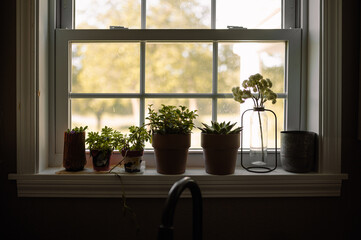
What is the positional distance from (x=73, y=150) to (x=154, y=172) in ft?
1.26

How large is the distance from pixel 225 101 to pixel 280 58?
36 cm

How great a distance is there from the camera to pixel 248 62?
145cm

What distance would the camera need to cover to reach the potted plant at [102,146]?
1299 mm

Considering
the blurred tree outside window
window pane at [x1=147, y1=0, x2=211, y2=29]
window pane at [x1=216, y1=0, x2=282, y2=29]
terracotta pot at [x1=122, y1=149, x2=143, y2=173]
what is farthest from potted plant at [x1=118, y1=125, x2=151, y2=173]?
window pane at [x1=216, y1=0, x2=282, y2=29]

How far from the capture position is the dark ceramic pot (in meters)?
1.29

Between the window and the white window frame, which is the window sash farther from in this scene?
the white window frame

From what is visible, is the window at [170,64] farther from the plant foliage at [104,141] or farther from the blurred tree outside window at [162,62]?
the plant foliage at [104,141]

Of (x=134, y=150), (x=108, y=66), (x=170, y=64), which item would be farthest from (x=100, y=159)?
(x=170, y=64)

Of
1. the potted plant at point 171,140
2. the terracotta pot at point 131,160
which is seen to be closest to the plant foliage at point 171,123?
the potted plant at point 171,140

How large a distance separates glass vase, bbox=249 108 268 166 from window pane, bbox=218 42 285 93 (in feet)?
0.63

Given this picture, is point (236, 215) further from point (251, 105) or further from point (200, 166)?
point (251, 105)

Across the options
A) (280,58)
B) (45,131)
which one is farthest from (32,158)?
(280,58)

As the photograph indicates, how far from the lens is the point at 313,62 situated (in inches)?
53.3

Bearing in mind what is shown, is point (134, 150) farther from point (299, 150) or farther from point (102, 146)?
point (299, 150)
